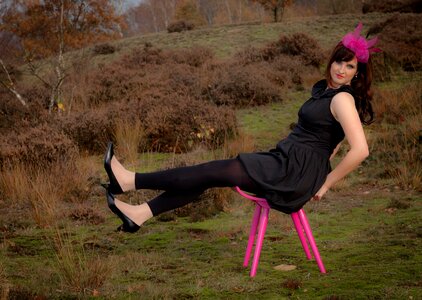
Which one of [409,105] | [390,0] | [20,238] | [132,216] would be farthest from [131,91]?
[390,0]

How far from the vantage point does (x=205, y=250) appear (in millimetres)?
3990

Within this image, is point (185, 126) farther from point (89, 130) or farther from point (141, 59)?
point (141, 59)

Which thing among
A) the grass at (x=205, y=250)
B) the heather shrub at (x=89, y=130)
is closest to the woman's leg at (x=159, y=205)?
the grass at (x=205, y=250)

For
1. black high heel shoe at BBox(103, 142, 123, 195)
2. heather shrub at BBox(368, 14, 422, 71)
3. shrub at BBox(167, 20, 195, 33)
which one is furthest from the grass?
shrub at BBox(167, 20, 195, 33)

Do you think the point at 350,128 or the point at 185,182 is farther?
the point at 185,182

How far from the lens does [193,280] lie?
3203 millimetres

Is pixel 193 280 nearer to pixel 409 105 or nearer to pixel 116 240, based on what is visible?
pixel 116 240

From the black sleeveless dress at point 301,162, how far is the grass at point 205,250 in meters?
0.55

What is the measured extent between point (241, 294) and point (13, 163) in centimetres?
463

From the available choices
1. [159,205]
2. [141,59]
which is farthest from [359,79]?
[141,59]

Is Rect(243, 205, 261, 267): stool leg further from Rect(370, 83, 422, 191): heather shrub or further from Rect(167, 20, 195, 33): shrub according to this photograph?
Rect(167, 20, 195, 33): shrub

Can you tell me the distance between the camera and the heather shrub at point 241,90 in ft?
35.6

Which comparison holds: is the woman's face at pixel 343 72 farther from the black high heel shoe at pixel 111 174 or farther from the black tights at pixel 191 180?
the black high heel shoe at pixel 111 174

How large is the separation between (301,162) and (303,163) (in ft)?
0.06
